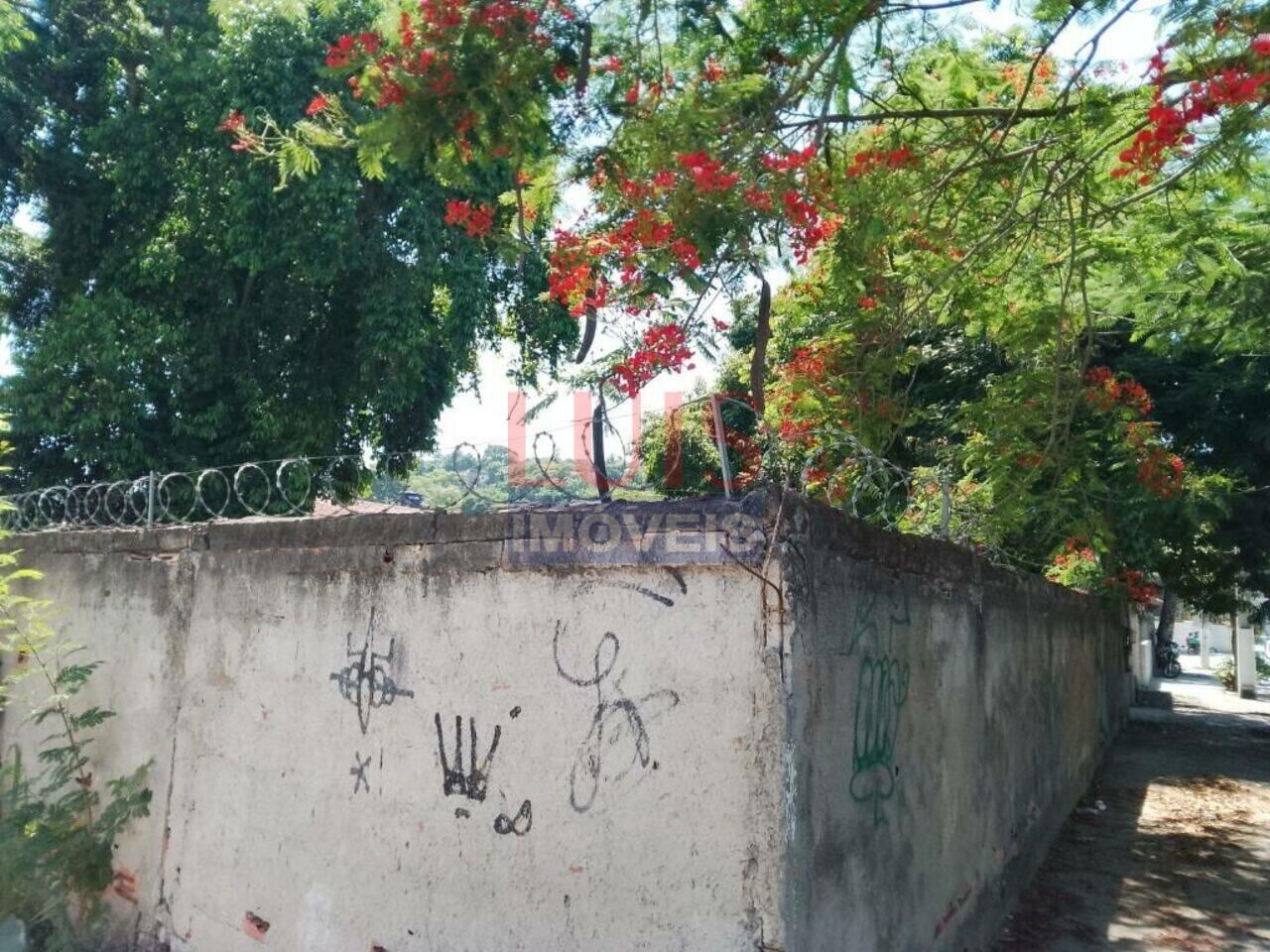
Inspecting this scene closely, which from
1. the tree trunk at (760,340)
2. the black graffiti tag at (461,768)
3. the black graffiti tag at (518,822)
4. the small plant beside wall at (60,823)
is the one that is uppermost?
the tree trunk at (760,340)

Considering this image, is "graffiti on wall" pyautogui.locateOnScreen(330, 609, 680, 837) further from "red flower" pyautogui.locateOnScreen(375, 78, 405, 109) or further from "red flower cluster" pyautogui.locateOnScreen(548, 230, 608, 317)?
"red flower cluster" pyautogui.locateOnScreen(548, 230, 608, 317)

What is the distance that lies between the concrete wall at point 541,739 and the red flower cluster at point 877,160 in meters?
2.15

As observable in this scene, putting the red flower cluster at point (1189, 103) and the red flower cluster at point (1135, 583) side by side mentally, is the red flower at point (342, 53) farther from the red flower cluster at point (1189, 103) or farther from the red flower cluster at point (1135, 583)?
the red flower cluster at point (1135, 583)

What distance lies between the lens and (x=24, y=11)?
12.7 meters

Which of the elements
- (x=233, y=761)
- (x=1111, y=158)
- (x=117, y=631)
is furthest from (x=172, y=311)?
(x=1111, y=158)

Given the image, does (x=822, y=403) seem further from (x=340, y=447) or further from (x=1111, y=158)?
(x=340, y=447)

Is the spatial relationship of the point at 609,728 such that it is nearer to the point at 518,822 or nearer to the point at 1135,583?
the point at 518,822

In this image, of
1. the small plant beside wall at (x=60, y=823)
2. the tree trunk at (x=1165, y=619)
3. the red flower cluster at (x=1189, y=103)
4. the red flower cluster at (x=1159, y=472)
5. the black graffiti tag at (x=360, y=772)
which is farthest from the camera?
the tree trunk at (x=1165, y=619)

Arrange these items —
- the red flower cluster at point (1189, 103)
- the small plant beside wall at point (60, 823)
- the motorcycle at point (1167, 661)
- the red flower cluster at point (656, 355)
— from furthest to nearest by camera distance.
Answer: the motorcycle at point (1167, 661) < the red flower cluster at point (656, 355) < the small plant beside wall at point (60, 823) < the red flower cluster at point (1189, 103)

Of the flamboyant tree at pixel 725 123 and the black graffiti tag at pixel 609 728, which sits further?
the flamboyant tree at pixel 725 123

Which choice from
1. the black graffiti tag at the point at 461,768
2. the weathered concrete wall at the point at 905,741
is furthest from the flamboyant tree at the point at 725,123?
the black graffiti tag at the point at 461,768

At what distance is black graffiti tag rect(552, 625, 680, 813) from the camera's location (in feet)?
10.6

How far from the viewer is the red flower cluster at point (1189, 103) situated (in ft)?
14.1

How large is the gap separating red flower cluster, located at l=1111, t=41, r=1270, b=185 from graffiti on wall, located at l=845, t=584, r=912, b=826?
2.24 m
